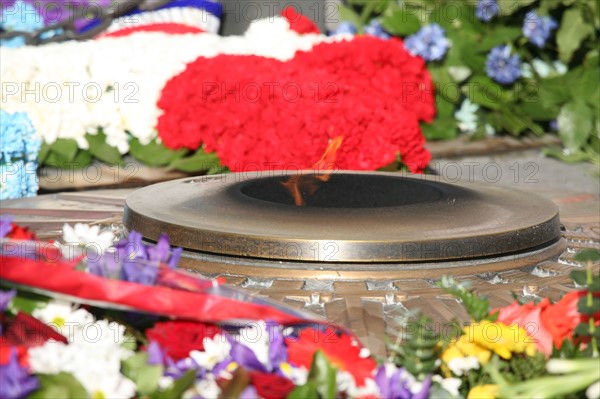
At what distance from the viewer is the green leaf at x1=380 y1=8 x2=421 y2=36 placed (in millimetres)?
4449

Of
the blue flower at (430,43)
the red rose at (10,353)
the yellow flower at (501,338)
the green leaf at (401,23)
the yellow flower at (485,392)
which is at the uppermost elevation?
the green leaf at (401,23)

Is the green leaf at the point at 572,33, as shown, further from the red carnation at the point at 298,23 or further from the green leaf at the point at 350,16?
the red carnation at the point at 298,23

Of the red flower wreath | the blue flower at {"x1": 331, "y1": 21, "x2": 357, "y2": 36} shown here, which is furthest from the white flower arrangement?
the blue flower at {"x1": 331, "y1": 21, "x2": 357, "y2": 36}

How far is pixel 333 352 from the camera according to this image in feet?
3.84

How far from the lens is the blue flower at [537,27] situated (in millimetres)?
4348

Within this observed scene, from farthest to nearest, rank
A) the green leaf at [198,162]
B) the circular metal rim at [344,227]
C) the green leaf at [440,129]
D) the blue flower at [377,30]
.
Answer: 1. the blue flower at [377,30]
2. the green leaf at [440,129]
3. the green leaf at [198,162]
4. the circular metal rim at [344,227]

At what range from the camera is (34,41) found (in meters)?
4.41

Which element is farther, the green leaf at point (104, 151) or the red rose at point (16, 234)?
the green leaf at point (104, 151)

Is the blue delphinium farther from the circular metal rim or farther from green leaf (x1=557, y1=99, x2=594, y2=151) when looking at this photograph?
green leaf (x1=557, y1=99, x2=594, y2=151)

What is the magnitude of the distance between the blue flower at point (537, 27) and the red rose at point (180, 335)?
11.6 ft

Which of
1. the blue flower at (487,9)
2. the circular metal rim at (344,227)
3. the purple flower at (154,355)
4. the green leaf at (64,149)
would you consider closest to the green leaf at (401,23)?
the blue flower at (487,9)

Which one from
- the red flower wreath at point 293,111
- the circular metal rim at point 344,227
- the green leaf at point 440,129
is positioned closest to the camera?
the circular metal rim at point 344,227

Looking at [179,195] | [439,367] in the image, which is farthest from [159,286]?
[179,195]

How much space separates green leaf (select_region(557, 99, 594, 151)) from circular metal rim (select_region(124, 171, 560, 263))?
247 cm
